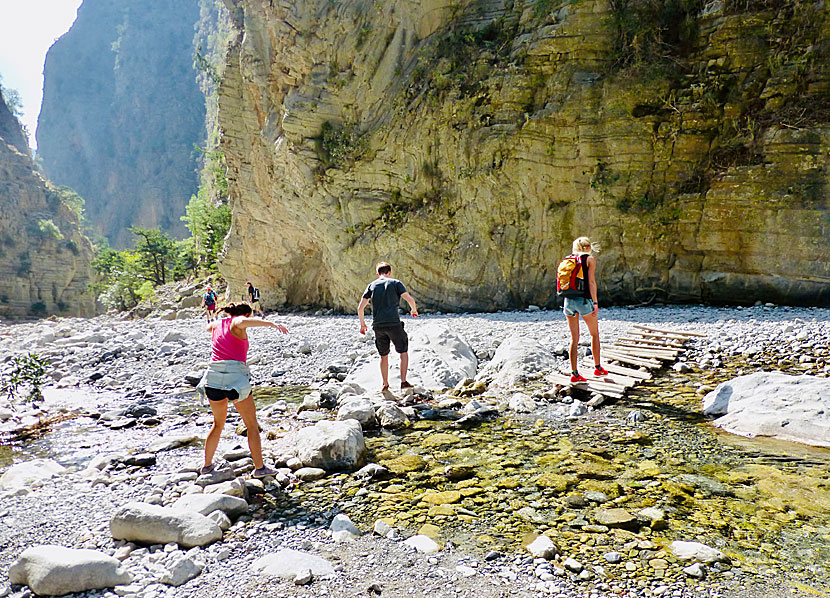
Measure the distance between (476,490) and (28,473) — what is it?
4774 mm

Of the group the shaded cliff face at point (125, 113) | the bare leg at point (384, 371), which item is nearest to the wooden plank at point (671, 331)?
the bare leg at point (384, 371)

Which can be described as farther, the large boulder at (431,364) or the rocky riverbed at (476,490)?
the large boulder at (431,364)

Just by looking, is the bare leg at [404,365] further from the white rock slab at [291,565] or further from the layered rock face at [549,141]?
the layered rock face at [549,141]

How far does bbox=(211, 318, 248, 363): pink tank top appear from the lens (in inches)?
178

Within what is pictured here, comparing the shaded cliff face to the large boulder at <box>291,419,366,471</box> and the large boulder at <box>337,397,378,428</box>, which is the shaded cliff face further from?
the large boulder at <box>291,419,366,471</box>

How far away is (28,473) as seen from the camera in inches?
194

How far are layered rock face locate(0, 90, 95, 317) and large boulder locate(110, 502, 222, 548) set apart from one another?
2674 inches

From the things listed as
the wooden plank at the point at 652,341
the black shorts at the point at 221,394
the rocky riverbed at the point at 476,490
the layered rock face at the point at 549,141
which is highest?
the layered rock face at the point at 549,141

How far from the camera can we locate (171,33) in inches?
4828

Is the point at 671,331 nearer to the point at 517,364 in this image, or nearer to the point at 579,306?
the point at 517,364

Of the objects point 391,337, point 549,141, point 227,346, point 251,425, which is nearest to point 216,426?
point 251,425

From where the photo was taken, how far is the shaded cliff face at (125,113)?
4373 inches

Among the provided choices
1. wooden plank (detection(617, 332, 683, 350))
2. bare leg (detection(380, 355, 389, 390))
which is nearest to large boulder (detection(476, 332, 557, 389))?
bare leg (detection(380, 355, 389, 390))

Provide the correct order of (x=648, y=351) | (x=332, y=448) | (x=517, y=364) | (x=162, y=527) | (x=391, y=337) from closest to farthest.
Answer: (x=162, y=527), (x=332, y=448), (x=391, y=337), (x=517, y=364), (x=648, y=351)
